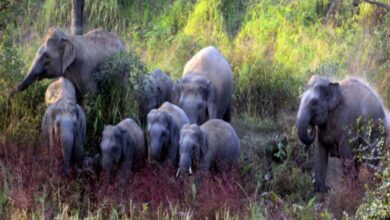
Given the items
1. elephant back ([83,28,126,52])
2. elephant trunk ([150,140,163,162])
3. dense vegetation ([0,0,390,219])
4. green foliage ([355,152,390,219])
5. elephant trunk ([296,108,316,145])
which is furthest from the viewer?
elephant back ([83,28,126,52])

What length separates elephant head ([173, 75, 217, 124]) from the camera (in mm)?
12031

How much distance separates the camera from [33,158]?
10156 millimetres

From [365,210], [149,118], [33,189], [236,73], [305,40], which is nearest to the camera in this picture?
[365,210]

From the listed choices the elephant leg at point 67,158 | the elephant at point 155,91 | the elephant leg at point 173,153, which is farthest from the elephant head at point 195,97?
the elephant leg at point 67,158

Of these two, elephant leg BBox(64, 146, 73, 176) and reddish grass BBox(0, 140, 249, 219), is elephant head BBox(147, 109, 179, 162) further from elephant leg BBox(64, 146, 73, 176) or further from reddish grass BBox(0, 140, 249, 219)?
elephant leg BBox(64, 146, 73, 176)

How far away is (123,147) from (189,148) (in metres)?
0.83

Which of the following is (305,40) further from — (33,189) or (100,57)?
(33,189)

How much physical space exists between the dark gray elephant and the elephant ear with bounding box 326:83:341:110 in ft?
8.81

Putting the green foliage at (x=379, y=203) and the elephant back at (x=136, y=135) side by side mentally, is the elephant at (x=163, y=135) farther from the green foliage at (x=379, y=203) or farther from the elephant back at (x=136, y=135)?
the green foliage at (x=379, y=203)

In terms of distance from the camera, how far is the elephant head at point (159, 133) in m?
10.5

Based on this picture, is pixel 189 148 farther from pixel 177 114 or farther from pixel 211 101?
pixel 211 101

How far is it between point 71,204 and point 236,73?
544 centimetres

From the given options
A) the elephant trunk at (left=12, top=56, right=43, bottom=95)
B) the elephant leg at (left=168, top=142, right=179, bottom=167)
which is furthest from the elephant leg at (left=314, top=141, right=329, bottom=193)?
the elephant trunk at (left=12, top=56, right=43, bottom=95)

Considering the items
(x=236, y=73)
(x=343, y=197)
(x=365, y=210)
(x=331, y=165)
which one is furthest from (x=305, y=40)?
(x=365, y=210)
